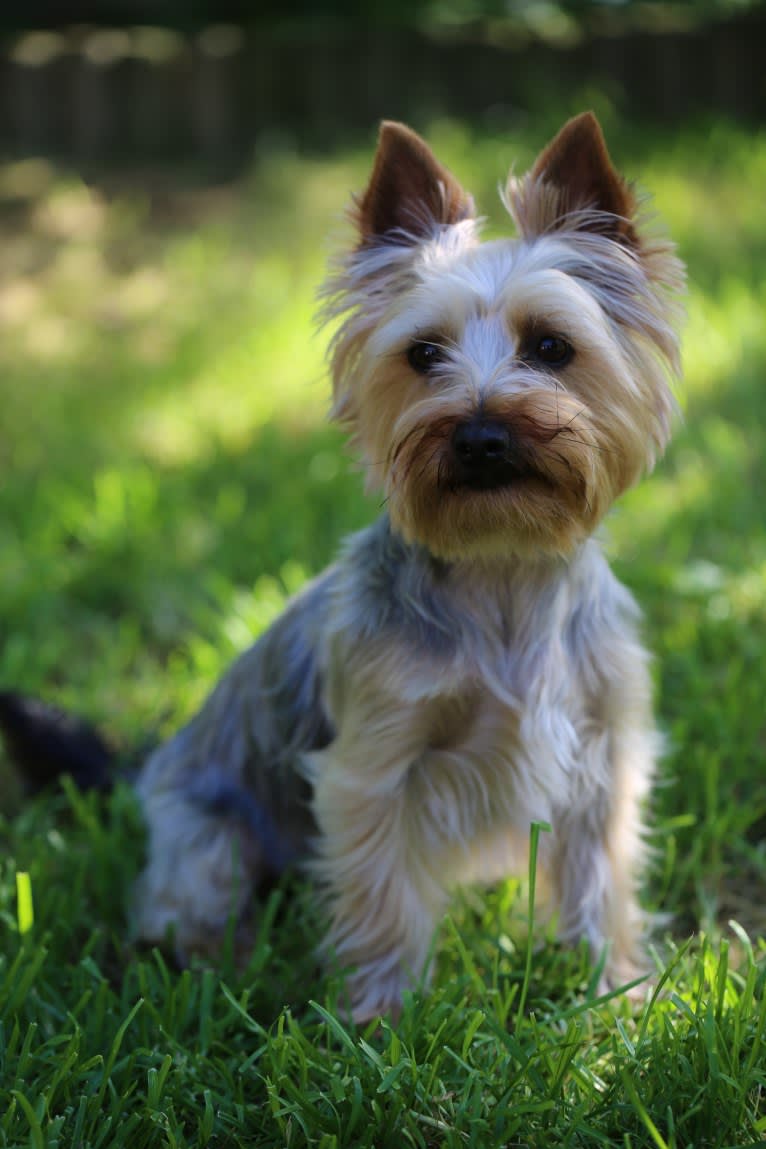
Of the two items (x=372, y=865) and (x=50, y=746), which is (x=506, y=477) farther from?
(x=50, y=746)

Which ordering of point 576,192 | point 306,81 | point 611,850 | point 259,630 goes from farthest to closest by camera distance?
point 306,81 → point 259,630 → point 611,850 → point 576,192

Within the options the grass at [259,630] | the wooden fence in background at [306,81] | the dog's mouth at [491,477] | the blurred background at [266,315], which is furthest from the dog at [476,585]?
the wooden fence in background at [306,81]

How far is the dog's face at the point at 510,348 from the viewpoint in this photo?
2.51 meters

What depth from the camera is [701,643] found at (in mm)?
4113

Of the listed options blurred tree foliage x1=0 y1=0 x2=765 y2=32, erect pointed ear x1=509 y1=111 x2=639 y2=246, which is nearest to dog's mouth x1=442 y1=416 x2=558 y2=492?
erect pointed ear x1=509 y1=111 x2=639 y2=246

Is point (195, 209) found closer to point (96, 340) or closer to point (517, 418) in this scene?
point (96, 340)

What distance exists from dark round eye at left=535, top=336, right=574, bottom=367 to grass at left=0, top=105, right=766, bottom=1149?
0.96 metres

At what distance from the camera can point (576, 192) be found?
8.93 ft

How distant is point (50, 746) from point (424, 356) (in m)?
1.67

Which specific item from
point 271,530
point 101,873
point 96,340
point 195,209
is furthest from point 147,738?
point 195,209

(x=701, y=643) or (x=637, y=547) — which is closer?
(x=701, y=643)

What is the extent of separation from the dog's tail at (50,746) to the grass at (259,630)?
122 mm

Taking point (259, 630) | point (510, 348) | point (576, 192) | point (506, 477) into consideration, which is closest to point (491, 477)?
point (506, 477)

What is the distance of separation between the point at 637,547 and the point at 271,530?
1510mm
